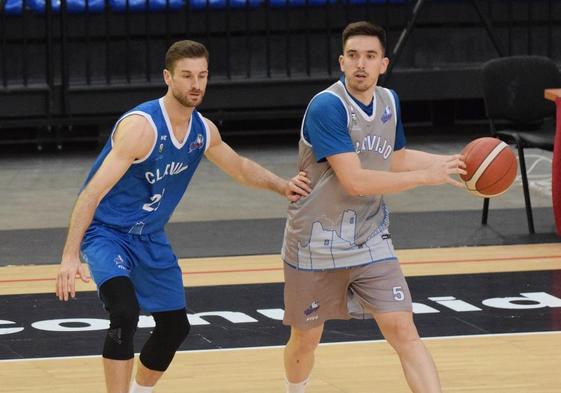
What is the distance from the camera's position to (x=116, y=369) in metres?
5.52

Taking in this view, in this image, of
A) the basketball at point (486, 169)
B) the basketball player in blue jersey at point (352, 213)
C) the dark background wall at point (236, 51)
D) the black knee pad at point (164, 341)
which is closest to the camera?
the basketball player in blue jersey at point (352, 213)

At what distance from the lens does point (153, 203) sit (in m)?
5.78

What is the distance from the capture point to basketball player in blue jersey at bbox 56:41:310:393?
5.52 m

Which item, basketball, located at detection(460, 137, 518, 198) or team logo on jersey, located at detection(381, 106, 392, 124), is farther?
basketball, located at detection(460, 137, 518, 198)

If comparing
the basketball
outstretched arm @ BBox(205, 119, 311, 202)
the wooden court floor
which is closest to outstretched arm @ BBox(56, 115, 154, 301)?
outstretched arm @ BBox(205, 119, 311, 202)

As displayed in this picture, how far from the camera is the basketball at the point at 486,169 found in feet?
19.5

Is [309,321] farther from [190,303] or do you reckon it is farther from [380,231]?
[190,303]

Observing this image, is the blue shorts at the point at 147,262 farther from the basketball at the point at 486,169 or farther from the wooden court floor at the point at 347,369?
the basketball at the point at 486,169

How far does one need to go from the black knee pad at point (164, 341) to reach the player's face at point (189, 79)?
0.89m

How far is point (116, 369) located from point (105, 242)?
1.74 ft

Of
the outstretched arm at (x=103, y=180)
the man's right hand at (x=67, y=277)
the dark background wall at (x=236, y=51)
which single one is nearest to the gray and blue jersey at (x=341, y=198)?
the outstretched arm at (x=103, y=180)

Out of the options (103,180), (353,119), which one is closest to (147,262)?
(103,180)

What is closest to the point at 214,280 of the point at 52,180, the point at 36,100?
the point at 52,180

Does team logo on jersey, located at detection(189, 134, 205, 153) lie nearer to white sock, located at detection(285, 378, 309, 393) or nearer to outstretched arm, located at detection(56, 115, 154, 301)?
outstretched arm, located at detection(56, 115, 154, 301)
